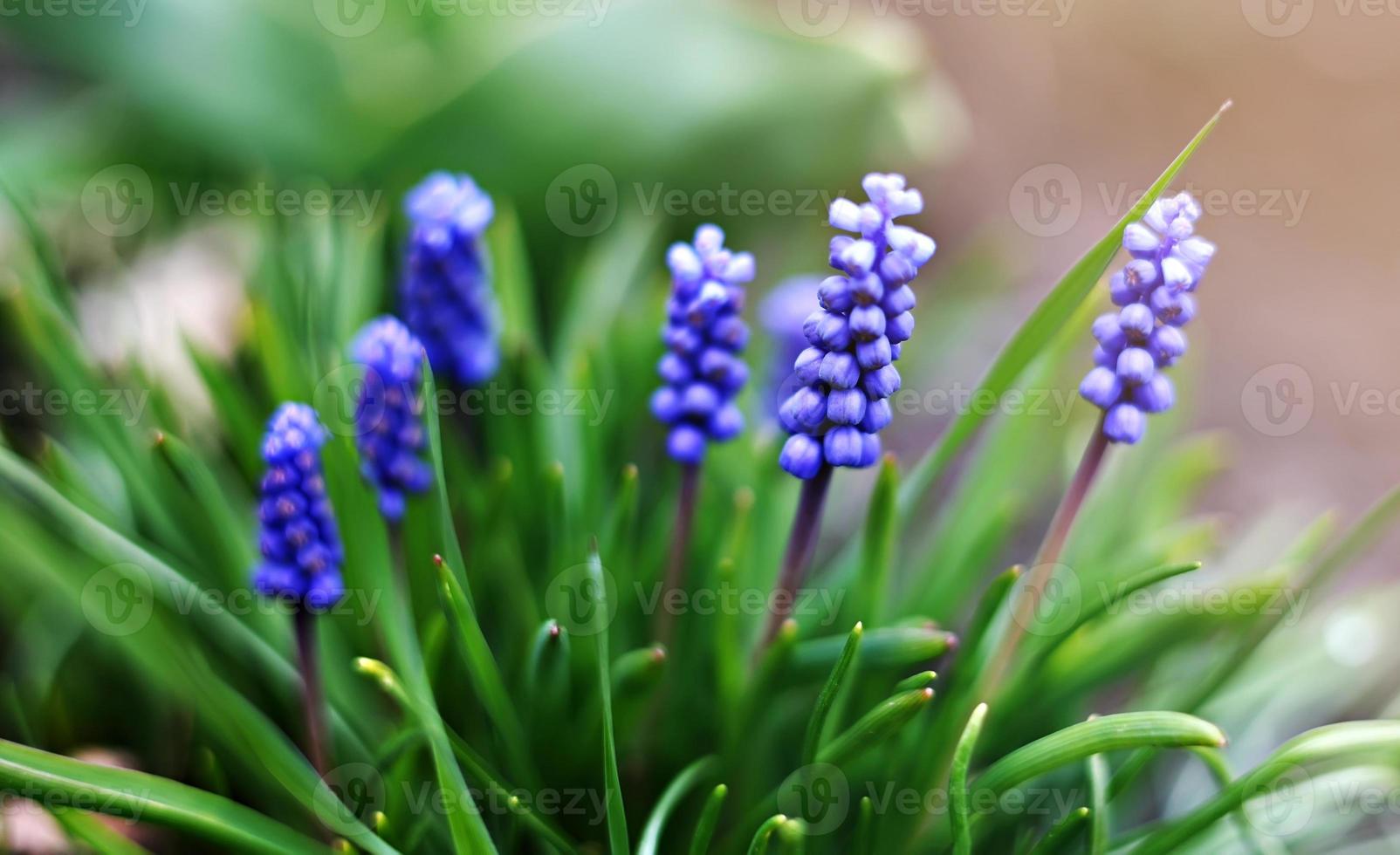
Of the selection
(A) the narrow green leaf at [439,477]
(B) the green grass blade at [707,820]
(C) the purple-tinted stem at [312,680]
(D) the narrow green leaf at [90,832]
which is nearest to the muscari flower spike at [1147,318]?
(B) the green grass blade at [707,820]

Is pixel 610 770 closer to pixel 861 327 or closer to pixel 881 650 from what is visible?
pixel 881 650

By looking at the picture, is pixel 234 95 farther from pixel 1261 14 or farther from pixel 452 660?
pixel 1261 14

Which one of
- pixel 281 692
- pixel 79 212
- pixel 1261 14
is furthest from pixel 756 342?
pixel 1261 14

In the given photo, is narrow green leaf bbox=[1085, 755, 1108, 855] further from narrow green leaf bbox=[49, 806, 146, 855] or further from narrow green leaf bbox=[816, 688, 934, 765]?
narrow green leaf bbox=[49, 806, 146, 855]

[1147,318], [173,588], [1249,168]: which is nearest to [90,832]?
[173,588]

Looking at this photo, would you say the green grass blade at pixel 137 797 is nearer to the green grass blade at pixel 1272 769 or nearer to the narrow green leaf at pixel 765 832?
the narrow green leaf at pixel 765 832

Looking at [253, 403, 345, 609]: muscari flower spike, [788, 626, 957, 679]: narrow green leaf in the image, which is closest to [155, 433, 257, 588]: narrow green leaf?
[253, 403, 345, 609]: muscari flower spike

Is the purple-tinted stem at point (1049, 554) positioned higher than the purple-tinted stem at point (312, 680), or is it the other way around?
the purple-tinted stem at point (1049, 554)
